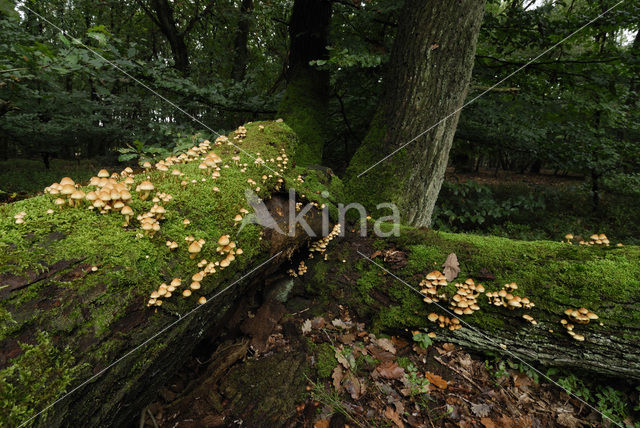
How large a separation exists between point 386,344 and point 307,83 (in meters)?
5.65

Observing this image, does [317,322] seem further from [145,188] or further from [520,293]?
[145,188]

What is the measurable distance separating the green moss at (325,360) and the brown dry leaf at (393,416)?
70cm

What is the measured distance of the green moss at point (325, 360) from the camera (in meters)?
3.14

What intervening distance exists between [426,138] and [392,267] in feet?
7.34

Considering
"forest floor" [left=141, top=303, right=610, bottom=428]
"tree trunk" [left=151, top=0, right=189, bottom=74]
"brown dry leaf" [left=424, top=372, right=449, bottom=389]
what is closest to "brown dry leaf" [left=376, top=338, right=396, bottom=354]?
"forest floor" [left=141, top=303, right=610, bottom=428]

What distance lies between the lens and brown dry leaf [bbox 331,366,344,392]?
3.00 meters

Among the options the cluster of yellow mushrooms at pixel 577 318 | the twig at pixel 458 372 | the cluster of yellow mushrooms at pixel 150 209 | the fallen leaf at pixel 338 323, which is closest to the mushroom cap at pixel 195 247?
the cluster of yellow mushrooms at pixel 150 209

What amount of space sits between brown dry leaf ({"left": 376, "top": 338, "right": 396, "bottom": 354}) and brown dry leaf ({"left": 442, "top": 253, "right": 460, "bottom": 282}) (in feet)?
3.68

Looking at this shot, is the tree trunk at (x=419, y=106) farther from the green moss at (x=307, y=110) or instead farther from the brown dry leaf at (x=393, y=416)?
the brown dry leaf at (x=393, y=416)

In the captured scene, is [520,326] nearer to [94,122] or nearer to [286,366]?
[286,366]

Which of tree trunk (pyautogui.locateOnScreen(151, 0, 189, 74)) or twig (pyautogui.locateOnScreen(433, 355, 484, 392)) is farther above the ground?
tree trunk (pyautogui.locateOnScreen(151, 0, 189, 74))

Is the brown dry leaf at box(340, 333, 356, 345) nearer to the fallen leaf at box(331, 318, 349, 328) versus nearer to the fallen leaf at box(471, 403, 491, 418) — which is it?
the fallen leaf at box(331, 318, 349, 328)

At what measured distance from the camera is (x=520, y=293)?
9.91ft

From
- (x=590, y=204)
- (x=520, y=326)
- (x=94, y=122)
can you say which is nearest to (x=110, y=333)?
(x=520, y=326)
